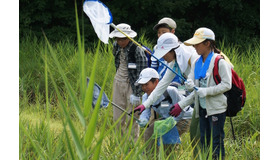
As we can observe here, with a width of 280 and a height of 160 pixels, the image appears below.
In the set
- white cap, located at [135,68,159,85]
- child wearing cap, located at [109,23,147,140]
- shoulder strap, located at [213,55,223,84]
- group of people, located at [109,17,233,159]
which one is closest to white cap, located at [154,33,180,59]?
group of people, located at [109,17,233,159]

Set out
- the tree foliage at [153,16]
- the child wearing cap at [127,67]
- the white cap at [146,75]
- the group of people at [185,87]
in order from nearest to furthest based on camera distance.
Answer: the group of people at [185,87], the white cap at [146,75], the child wearing cap at [127,67], the tree foliage at [153,16]

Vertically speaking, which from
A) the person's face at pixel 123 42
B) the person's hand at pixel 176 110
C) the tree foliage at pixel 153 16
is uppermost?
the tree foliage at pixel 153 16

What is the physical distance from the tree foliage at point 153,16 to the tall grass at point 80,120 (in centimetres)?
323

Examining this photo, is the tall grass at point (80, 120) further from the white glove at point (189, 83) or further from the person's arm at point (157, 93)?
the white glove at point (189, 83)

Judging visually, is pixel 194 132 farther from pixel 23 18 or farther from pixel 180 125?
pixel 23 18

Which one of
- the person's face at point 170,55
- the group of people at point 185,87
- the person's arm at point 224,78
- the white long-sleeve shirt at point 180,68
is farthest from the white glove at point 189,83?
the person's face at point 170,55

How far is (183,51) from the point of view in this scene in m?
3.63

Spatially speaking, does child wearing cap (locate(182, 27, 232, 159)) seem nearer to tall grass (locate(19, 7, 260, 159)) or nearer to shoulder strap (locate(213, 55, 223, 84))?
shoulder strap (locate(213, 55, 223, 84))

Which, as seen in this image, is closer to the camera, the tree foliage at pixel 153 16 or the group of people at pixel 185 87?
the group of people at pixel 185 87

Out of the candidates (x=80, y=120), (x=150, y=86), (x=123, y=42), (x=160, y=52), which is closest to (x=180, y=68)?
(x=160, y=52)

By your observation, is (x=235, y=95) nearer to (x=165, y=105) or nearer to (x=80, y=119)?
(x=165, y=105)

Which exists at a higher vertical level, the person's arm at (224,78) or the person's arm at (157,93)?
the person's arm at (224,78)

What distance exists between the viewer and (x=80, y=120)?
62.4 inches

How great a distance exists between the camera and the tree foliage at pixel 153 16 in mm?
11531
